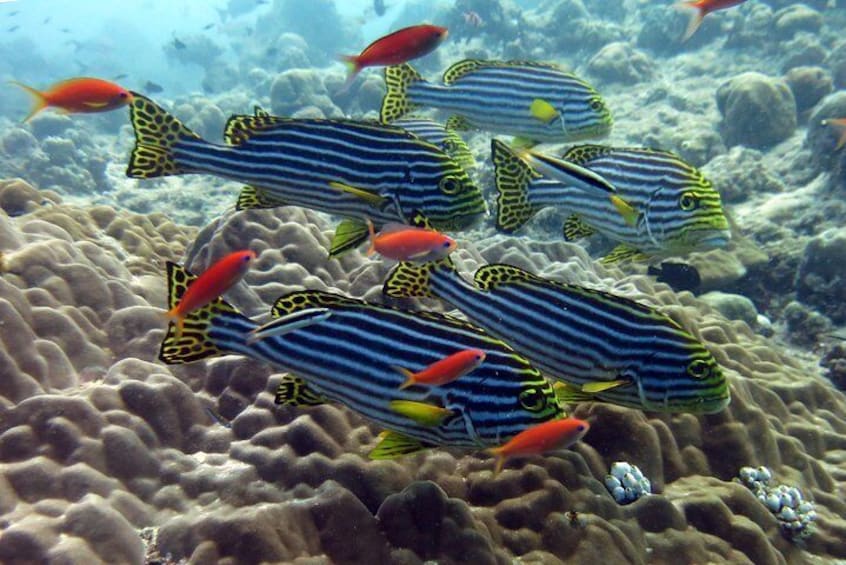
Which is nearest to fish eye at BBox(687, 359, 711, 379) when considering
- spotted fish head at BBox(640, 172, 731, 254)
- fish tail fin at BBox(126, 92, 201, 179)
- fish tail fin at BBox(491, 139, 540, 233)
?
spotted fish head at BBox(640, 172, 731, 254)

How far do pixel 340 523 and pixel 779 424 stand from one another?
164 inches

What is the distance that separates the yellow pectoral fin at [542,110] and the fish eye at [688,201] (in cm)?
157

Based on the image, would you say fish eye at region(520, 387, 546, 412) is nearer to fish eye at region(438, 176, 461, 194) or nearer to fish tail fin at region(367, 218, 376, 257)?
fish tail fin at region(367, 218, 376, 257)

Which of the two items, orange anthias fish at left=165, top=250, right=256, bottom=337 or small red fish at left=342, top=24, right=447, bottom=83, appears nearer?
orange anthias fish at left=165, top=250, right=256, bottom=337

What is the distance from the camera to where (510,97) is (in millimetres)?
4977

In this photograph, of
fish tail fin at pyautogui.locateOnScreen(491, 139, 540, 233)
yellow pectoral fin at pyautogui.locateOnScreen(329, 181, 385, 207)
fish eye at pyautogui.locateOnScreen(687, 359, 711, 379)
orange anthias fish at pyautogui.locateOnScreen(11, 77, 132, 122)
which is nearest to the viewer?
fish eye at pyautogui.locateOnScreen(687, 359, 711, 379)

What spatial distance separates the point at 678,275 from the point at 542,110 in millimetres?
4618

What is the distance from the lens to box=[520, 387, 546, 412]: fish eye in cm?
258

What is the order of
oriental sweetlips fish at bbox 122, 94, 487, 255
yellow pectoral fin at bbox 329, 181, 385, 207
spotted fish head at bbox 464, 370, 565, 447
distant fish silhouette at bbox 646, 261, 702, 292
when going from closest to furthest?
spotted fish head at bbox 464, 370, 565, 447 < yellow pectoral fin at bbox 329, 181, 385, 207 < oriental sweetlips fish at bbox 122, 94, 487, 255 < distant fish silhouette at bbox 646, 261, 702, 292

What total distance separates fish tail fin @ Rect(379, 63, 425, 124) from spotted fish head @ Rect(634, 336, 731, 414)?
323cm

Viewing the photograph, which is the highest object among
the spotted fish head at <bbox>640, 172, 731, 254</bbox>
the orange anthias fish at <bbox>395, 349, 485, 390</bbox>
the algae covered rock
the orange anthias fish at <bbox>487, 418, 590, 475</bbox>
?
the algae covered rock

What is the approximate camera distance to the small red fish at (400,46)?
432 cm

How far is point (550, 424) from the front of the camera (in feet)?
8.05

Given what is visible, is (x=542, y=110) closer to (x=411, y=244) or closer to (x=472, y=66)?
(x=472, y=66)
